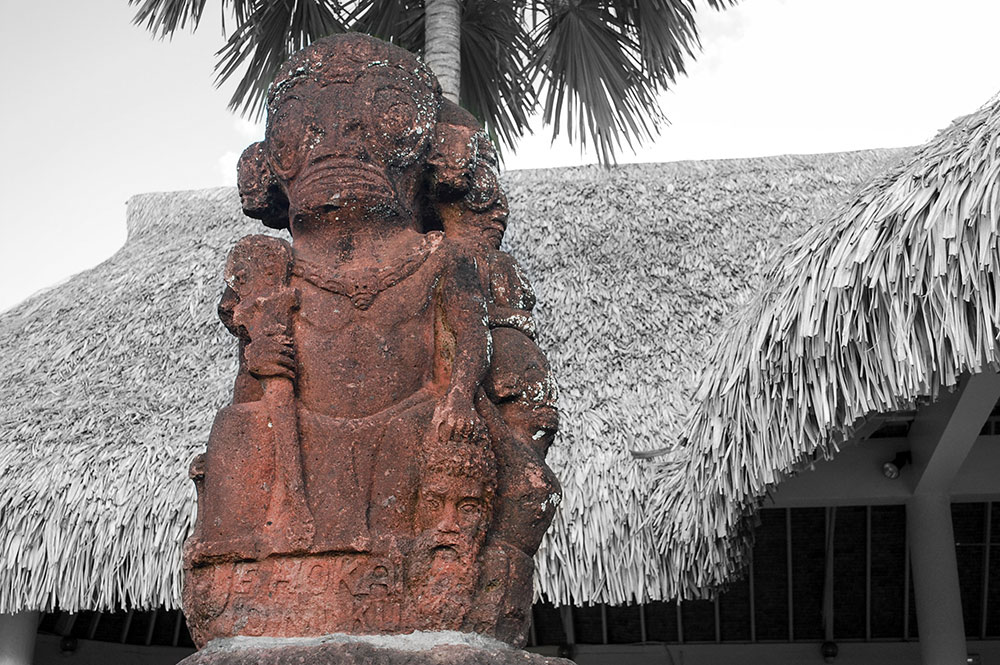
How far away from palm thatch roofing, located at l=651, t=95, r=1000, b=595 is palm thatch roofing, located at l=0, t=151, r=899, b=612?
1.39 feet

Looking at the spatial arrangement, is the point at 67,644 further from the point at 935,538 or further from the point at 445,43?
the point at 935,538

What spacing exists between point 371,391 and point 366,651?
67 cm

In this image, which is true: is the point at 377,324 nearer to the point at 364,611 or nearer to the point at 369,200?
the point at 369,200

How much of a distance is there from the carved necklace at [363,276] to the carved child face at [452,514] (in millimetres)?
539

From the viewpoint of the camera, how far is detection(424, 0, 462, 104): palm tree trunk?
6086mm

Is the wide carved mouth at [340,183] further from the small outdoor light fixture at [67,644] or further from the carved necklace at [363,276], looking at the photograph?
the small outdoor light fixture at [67,644]

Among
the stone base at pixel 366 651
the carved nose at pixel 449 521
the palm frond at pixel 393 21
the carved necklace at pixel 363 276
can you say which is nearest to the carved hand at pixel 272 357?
the carved necklace at pixel 363 276

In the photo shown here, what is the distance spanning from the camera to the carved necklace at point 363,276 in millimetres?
2723

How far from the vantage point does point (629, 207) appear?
7.15 meters

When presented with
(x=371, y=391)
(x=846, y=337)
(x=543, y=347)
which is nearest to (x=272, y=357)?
(x=371, y=391)

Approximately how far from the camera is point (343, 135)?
284cm

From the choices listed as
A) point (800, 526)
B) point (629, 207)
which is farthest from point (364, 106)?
point (800, 526)

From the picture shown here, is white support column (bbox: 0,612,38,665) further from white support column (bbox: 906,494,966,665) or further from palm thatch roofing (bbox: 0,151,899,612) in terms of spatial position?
white support column (bbox: 906,494,966,665)

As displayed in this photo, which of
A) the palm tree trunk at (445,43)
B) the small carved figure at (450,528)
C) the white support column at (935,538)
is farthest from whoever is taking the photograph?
the palm tree trunk at (445,43)
